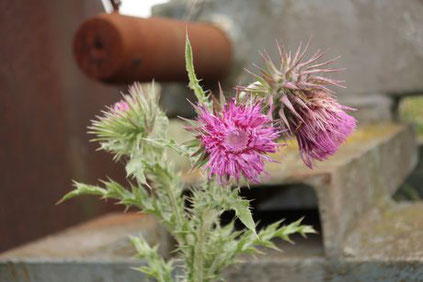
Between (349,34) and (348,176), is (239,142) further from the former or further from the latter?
(349,34)

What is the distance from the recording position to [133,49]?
2865mm

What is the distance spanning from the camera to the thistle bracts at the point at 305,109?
137cm

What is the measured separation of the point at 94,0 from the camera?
4.02 metres

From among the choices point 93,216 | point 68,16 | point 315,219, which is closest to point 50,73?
point 68,16

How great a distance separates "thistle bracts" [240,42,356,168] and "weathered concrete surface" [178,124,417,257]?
566 millimetres

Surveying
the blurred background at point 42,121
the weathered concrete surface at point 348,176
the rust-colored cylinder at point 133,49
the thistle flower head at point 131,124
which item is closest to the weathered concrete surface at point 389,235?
the weathered concrete surface at point 348,176

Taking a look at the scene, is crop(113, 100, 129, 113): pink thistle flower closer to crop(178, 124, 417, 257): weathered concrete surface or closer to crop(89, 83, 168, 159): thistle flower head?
crop(89, 83, 168, 159): thistle flower head

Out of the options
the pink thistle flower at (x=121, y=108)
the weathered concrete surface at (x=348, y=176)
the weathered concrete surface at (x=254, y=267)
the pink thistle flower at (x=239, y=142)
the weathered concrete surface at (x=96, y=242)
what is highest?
the pink thistle flower at (x=121, y=108)

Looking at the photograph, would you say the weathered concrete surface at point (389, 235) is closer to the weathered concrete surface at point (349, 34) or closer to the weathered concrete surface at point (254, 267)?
the weathered concrete surface at point (254, 267)

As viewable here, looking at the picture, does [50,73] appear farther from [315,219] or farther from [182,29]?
[315,219]

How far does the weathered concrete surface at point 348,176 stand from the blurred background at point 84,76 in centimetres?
42

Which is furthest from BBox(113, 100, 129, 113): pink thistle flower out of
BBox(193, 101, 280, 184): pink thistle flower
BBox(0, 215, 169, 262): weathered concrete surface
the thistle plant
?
BBox(0, 215, 169, 262): weathered concrete surface

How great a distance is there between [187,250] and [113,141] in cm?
29

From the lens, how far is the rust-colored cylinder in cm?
280
